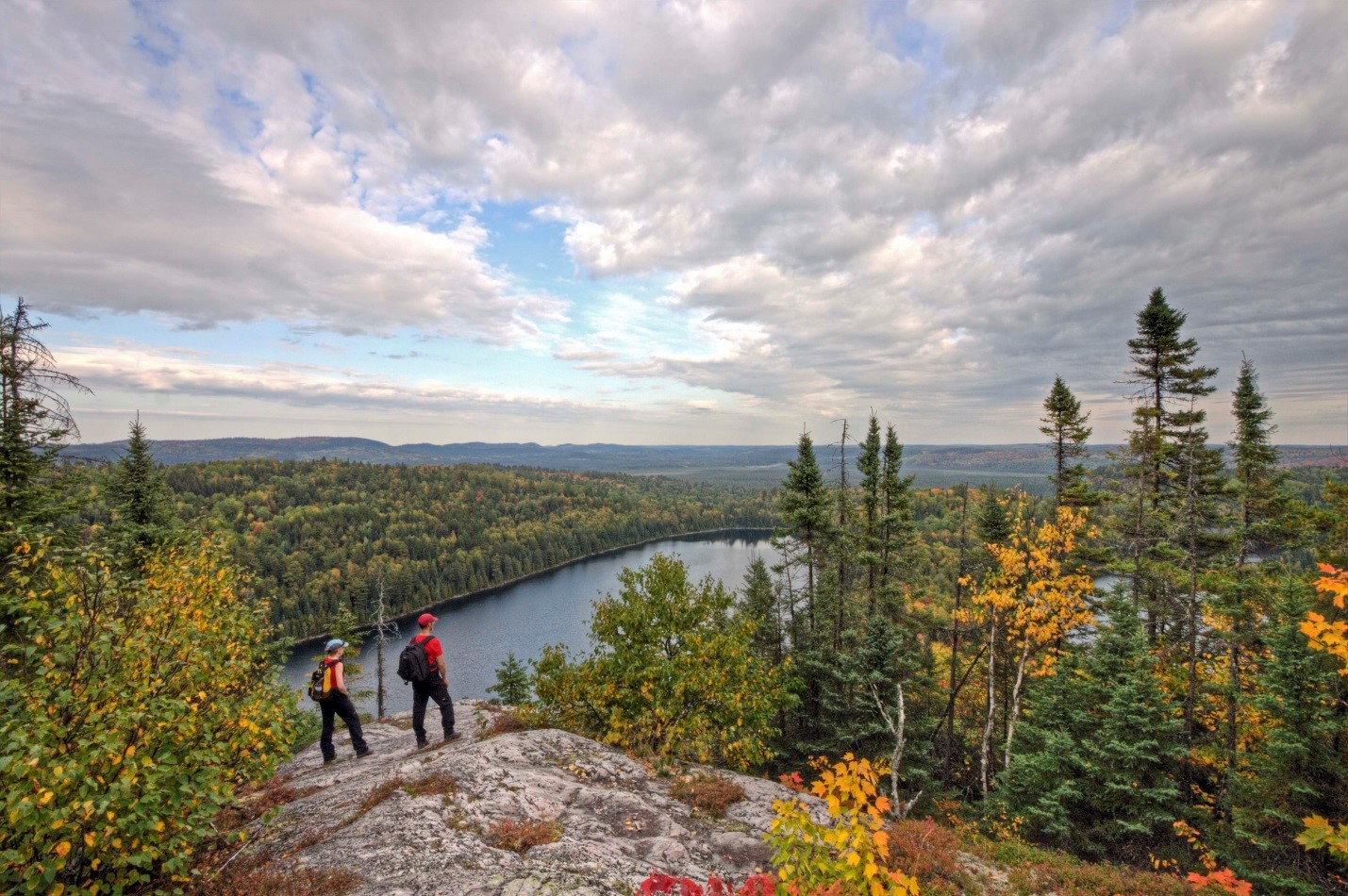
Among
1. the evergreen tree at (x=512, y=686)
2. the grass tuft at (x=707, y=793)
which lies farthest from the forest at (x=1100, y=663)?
the evergreen tree at (x=512, y=686)

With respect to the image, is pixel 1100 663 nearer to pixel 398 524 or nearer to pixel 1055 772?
pixel 1055 772

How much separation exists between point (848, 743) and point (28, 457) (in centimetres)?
2642

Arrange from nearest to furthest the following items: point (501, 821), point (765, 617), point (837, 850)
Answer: point (837, 850) → point (501, 821) → point (765, 617)

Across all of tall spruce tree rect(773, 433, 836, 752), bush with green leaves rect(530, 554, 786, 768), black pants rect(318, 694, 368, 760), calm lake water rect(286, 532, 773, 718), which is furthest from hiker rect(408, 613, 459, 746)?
calm lake water rect(286, 532, 773, 718)

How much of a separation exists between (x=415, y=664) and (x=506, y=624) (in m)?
73.7

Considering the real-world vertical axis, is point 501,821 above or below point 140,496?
below

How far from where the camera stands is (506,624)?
77.2 meters

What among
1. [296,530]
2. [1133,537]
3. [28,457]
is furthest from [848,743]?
[296,530]

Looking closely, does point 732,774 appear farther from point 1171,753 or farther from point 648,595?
point 1171,753

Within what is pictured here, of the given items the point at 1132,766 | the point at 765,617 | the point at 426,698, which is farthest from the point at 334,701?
the point at 765,617

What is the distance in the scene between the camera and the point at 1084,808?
43.4 ft

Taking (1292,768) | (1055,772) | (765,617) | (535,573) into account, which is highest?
(1292,768)

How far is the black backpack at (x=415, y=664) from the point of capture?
9371 millimetres

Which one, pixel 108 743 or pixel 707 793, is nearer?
pixel 108 743
